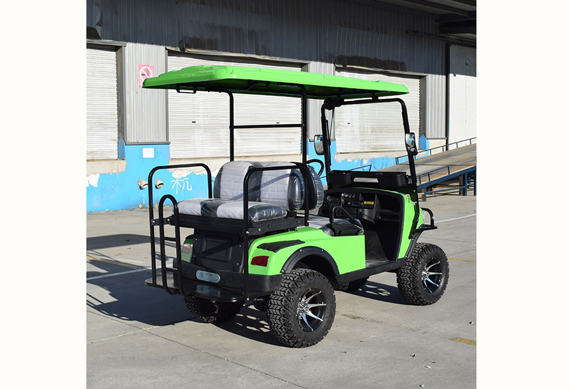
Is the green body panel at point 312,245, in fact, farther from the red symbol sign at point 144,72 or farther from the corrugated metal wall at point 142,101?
the red symbol sign at point 144,72

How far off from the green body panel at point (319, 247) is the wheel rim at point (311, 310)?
14.2 inches

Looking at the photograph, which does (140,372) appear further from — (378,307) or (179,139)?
(179,139)

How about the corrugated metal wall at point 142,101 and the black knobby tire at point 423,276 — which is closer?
the black knobby tire at point 423,276

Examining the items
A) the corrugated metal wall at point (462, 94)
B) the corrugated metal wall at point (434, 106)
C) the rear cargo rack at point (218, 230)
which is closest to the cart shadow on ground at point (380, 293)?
the rear cargo rack at point (218, 230)

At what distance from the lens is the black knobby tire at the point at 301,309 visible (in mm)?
5109

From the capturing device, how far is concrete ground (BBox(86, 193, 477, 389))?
181 inches

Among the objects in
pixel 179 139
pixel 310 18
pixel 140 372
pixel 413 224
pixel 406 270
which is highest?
pixel 310 18

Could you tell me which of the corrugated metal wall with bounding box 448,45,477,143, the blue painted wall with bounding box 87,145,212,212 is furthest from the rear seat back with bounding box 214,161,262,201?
the corrugated metal wall with bounding box 448,45,477,143

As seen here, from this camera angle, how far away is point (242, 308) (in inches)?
259

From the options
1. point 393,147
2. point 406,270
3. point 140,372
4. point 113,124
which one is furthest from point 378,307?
point 393,147

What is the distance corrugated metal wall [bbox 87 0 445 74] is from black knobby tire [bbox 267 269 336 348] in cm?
1169

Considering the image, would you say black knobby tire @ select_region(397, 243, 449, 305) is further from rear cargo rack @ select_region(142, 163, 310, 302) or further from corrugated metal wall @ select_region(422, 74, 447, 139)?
corrugated metal wall @ select_region(422, 74, 447, 139)

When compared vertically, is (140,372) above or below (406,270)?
below

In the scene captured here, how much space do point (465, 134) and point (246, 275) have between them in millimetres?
23111
